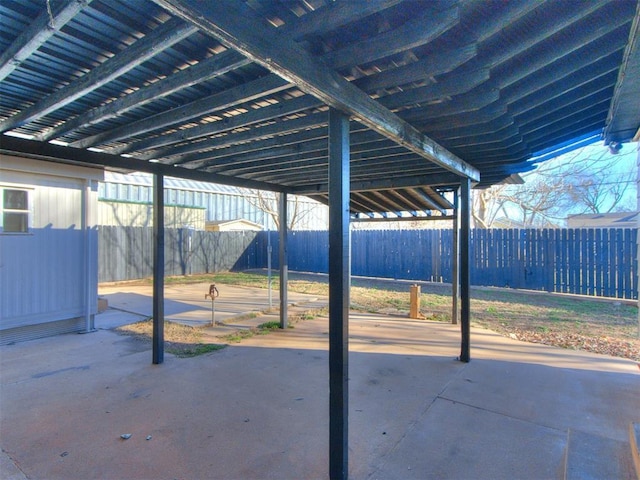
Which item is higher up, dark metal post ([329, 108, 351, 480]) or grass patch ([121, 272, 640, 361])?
dark metal post ([329, 108, 351, 480])

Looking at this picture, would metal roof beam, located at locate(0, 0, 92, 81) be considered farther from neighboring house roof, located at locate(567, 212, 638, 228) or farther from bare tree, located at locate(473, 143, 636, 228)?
neighboring house roof, located at locate(567, 212, 638, 228)

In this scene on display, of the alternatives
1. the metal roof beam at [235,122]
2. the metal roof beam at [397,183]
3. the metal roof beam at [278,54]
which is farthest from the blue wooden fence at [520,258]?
the metal roof beam at [235,122]

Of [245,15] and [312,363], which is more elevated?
[245,15]

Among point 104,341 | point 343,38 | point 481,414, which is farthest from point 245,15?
point 104,341

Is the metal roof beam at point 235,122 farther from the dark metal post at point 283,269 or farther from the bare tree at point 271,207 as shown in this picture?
the bare tree at point 271,207

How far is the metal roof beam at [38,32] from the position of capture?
1.49m

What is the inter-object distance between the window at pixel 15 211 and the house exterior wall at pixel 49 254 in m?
0.06

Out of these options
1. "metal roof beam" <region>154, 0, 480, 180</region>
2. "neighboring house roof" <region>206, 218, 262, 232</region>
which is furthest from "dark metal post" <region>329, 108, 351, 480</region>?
"neighboring house roof" <region>206, 218, 262, 232</region>

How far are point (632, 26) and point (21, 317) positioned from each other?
715 cm

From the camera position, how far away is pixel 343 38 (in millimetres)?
1964

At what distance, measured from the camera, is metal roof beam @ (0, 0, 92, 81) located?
149cm

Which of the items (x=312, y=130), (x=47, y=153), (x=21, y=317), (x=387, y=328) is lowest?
(x=387, y=328)

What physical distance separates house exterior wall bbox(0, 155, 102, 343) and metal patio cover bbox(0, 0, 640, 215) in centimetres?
242

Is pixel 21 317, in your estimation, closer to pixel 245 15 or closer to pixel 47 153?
pixel 47 153
